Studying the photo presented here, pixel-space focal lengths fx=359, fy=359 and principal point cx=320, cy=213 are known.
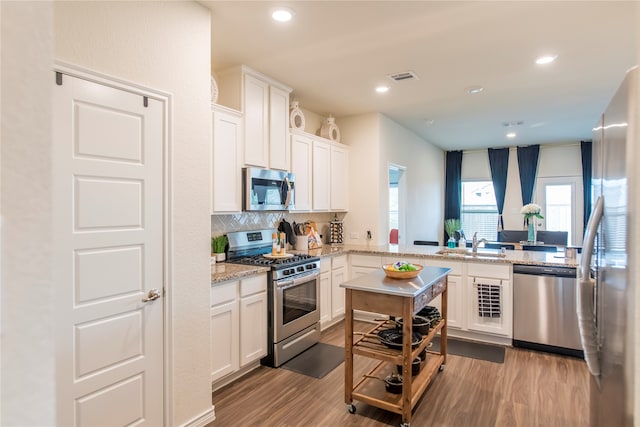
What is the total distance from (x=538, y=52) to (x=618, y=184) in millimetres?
2475

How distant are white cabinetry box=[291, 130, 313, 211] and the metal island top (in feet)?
5.60

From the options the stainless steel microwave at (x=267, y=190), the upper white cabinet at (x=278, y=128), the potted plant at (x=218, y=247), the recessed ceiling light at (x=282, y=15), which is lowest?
the potted plant at (x=218, y=247)

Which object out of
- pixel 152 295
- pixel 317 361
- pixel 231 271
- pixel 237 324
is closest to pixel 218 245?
pixel 231 271

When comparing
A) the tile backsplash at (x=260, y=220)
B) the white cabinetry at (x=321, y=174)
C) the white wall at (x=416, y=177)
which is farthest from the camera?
the white wall at (x=416, y=177)

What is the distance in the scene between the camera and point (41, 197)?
1.66 ft

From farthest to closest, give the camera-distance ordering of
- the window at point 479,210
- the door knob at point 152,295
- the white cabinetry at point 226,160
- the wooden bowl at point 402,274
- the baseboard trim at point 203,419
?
the window at point 479,210, the white cabinetry at point 226,160, the wooden bowl at point 402,274, the baseboard trim at point 203,419, the door knob at point 152,295

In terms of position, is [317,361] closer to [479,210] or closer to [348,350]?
[348,350]

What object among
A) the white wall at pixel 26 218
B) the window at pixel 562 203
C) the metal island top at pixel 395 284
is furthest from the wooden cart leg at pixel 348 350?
the window at pixel 562 203

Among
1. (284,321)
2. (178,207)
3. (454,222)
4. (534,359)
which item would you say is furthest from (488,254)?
(454,222)

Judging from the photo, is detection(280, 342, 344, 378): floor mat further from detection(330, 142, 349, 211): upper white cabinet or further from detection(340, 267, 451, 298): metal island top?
detection(330, 142, 349, 211): upper white cabinet

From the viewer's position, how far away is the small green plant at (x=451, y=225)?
8.21 m

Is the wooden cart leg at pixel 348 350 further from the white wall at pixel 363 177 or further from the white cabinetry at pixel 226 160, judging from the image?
the white wall at pixel 363 177

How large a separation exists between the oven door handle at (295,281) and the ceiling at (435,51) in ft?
6.66

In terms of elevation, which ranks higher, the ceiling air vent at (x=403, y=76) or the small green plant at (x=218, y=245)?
the ceiling air vent at (x=403, y=76)
